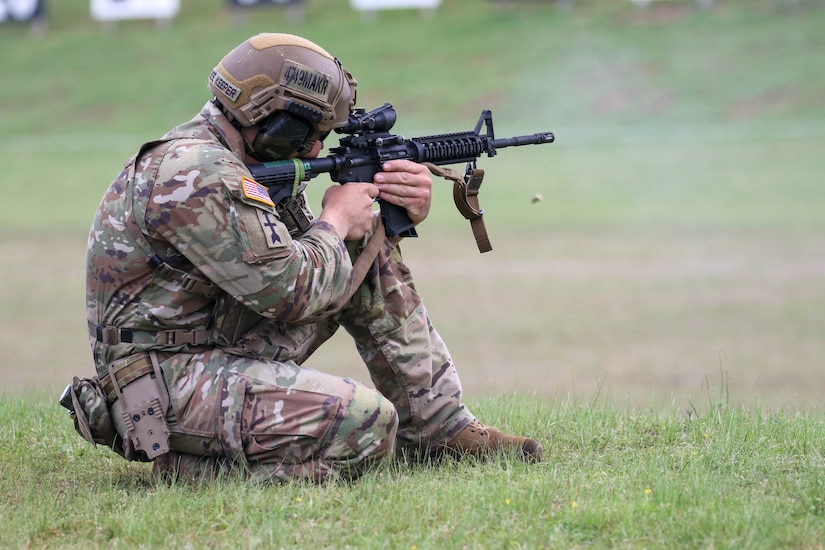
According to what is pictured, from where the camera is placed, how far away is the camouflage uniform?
13.3 ft

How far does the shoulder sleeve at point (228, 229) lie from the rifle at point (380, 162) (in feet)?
0.93

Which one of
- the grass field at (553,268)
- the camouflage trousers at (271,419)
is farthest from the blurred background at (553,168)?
the camouflage trousers at (271,419)

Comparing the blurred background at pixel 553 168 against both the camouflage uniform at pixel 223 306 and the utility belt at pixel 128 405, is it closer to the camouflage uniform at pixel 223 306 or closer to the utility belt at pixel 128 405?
the camouflage uniform at pixel 223 306

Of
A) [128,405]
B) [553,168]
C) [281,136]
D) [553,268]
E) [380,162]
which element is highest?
[553,168]

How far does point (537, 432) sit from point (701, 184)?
20392mm

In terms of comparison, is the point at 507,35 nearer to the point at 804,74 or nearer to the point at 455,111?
the point at 455,111

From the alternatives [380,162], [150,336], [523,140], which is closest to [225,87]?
[380,162]

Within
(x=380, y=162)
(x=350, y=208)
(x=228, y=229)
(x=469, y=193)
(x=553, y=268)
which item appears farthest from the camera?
(x=553, y=268)

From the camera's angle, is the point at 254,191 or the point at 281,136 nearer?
the point at 254,191

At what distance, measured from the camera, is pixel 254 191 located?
409 centimetres

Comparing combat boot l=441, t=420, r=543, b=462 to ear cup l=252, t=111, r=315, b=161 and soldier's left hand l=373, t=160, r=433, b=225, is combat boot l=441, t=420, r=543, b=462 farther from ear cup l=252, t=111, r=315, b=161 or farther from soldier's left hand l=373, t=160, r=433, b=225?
ear cup l=252, t=111, r=315, b=161

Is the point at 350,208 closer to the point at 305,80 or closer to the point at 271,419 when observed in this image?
the point at 305,80

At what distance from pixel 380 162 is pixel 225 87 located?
732 millimetres

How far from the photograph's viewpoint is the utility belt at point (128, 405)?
4156 millimetres
